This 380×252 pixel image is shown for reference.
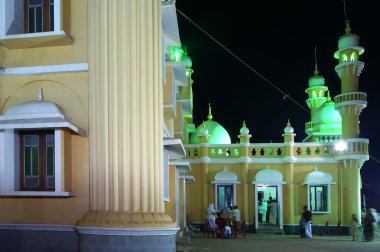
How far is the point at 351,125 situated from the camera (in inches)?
917

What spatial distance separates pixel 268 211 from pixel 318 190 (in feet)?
9.28

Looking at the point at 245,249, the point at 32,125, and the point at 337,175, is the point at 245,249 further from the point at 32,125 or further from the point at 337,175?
the point at 337,175

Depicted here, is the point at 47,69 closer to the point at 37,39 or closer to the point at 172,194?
the point at 37,39

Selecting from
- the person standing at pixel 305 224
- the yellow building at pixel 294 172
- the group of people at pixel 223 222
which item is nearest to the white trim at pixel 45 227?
the group of people at pixel 223 222

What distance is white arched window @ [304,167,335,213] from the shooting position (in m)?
23.7

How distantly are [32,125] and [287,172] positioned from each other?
703 inches

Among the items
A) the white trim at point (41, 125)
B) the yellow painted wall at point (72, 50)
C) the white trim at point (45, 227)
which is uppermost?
the yellow painted wall at point (72, 50)

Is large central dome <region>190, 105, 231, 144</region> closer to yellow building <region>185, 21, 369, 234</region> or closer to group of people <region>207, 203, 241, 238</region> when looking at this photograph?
yellow building <region>185, 21, 369, 234</region>

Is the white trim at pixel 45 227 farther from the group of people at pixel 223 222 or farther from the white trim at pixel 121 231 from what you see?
the group of people at pixel 223 222

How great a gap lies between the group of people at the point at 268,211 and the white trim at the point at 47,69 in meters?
17.5

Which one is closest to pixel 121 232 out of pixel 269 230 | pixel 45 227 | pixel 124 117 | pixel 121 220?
pixel 121 220

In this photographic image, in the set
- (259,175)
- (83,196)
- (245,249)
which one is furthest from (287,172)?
(83,196)

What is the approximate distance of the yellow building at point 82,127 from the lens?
7.89 metres

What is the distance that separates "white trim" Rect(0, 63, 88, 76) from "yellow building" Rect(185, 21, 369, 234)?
641 inches
